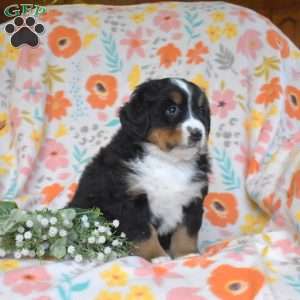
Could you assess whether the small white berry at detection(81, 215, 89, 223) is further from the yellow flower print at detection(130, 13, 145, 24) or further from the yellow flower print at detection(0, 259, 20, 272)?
the yellow flower print at detection(130, 13, 145, 24)

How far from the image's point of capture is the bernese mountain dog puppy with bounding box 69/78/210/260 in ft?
7.06

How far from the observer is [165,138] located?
2191 mm

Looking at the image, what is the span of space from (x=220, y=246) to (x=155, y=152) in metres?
0.47

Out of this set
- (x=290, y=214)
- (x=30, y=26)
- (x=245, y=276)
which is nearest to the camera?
(x=245, y=276)

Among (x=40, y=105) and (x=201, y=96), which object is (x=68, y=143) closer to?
(x=40, y=105)

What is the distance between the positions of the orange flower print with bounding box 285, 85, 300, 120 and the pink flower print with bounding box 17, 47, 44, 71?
1278 millimetres

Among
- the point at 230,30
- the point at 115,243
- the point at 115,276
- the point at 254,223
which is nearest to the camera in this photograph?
the point at 115,276

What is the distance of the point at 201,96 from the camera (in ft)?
7.45

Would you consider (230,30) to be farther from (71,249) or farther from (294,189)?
(71,249)

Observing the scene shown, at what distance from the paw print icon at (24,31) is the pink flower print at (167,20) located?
616 millimetres

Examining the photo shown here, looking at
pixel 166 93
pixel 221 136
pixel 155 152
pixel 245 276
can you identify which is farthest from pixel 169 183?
pixel 221 136

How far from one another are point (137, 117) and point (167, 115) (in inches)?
4.3

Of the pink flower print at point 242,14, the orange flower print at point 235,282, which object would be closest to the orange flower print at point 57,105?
the pink flower print at point 242,14

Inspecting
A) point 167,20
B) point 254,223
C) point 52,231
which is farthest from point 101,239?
point 167,20
